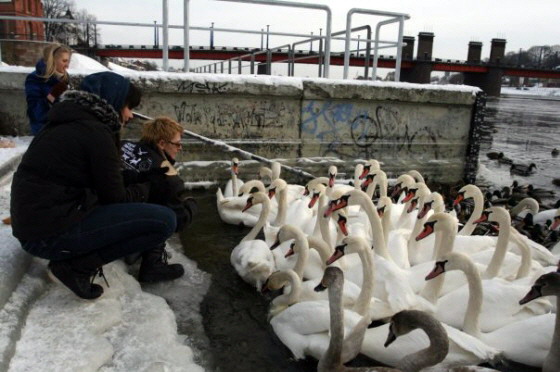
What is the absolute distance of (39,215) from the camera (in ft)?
8.97

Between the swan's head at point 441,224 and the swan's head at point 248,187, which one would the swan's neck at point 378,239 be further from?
the swan's head at point 248,187

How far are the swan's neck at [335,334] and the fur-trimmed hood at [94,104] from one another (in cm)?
167

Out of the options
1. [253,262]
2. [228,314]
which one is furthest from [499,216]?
[228,314]

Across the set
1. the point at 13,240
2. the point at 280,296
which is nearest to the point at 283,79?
the point at 280,296

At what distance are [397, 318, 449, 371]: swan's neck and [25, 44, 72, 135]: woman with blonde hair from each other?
4.49 meters

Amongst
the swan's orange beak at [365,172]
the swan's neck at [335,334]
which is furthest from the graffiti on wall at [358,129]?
the swan's neck at [335,334]

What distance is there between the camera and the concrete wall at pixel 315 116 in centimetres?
729

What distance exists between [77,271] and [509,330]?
2.94 meters

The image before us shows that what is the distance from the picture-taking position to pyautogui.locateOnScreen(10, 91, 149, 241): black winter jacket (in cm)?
270

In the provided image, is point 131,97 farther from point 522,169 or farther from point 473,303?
point 522,169

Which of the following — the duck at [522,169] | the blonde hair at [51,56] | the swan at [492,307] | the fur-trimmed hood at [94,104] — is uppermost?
the blonde hair at [51,56]

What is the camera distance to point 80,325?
2830 millimetres

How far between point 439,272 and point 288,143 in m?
4.84

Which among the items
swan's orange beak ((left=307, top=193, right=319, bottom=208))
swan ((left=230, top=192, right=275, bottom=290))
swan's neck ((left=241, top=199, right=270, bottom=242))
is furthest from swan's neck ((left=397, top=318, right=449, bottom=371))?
swan's orange beak ((left=307, top=193, right=319, bottom=208))
